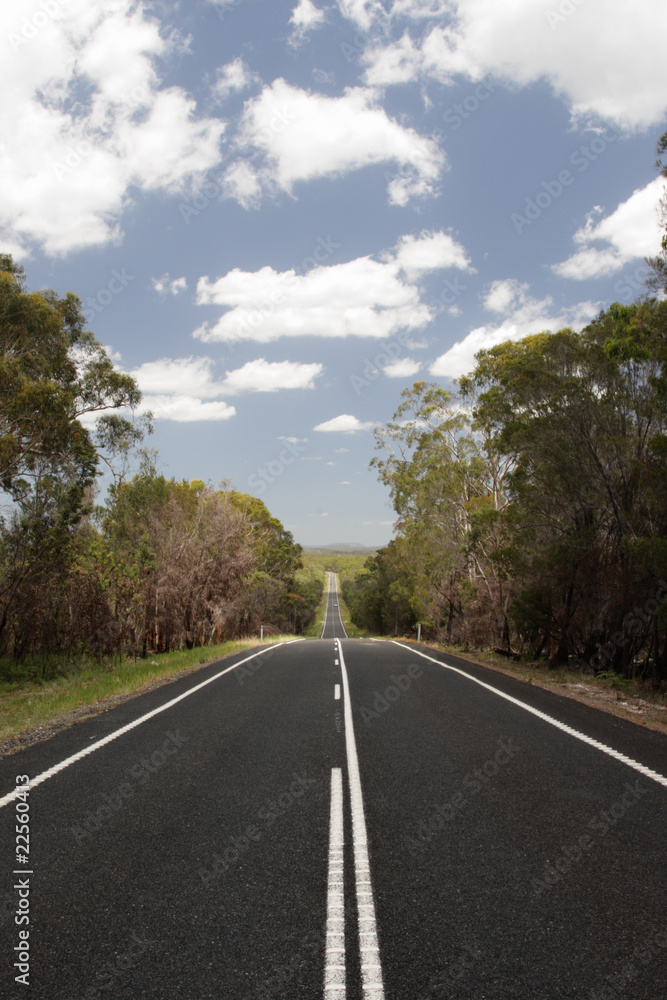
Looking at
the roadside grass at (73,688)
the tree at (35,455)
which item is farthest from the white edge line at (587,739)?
the tree at (35,455)

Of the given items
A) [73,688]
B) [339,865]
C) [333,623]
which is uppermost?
[339,865]

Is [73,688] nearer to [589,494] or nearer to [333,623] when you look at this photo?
[589,494]

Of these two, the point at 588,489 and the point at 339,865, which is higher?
the point at 588,489

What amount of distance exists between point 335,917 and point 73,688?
1262 cm

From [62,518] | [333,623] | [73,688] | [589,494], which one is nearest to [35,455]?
[62,518]

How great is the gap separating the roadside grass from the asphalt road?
5.67ft

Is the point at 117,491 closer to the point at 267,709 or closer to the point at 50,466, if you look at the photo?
the point at 50,466

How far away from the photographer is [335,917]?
3463mm

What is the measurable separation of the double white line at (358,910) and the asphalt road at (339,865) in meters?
0.01

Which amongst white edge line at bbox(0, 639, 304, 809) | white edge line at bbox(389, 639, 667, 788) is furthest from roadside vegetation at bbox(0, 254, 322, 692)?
white edge line at bbox(389, 639, 667, 788)

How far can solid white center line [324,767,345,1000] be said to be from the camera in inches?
114

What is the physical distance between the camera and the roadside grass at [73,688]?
942 centimetres

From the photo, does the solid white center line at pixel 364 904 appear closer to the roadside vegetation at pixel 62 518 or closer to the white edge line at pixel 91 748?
the white edge line at pixel 91 748

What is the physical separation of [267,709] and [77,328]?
52.6 ft
